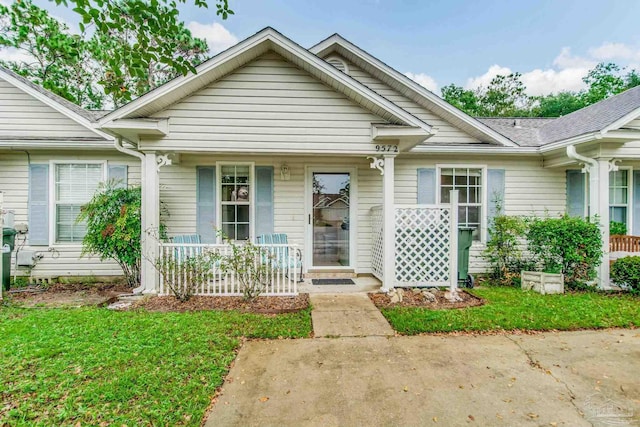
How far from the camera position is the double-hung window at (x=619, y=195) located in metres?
7.09

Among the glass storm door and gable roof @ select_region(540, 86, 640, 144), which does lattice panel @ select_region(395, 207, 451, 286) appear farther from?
gable roof @ select_region(540, 86, 640, 144)

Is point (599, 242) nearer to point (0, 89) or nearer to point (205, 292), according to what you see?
point (205, 292)

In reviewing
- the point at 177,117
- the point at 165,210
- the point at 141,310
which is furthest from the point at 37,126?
the point at 141,310

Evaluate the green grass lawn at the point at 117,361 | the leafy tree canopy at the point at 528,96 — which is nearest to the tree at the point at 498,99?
the leafy tree canopy at the point at 528,96

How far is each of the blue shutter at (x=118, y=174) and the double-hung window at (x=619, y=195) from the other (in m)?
10.9

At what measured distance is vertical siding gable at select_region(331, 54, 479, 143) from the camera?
702 centimetres

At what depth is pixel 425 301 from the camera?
16.7 ft

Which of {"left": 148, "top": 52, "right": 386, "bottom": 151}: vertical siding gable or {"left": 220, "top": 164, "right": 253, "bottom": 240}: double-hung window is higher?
{"left": 148, "top": 52, "right": 386, "bottom": 151}: vertical siding gable

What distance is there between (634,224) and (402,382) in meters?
7.84

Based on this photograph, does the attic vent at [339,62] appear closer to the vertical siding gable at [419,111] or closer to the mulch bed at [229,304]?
the vertical siding gable at [419,111]

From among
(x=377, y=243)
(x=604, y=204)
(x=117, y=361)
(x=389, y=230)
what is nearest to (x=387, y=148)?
(x=389, y=230)

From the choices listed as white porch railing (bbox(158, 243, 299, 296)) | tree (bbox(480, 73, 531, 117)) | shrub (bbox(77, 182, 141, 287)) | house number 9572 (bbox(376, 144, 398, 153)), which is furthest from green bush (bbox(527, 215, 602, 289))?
tree (bbox(480, 73, 531, 117))

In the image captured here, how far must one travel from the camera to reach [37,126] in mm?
6504

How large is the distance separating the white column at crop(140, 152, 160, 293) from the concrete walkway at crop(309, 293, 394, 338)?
2770 millimetres
